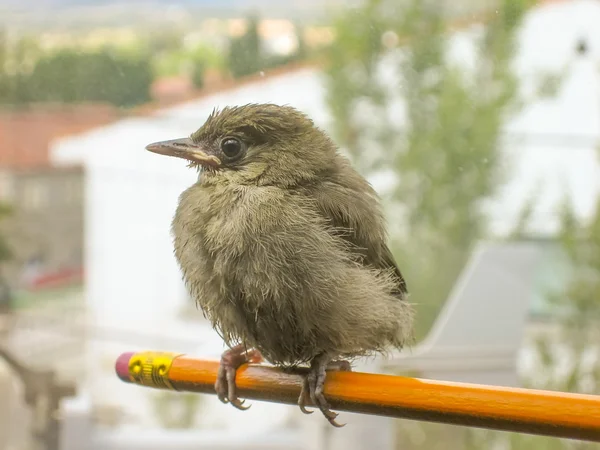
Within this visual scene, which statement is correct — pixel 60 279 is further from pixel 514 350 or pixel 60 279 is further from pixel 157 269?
pixel 514 350

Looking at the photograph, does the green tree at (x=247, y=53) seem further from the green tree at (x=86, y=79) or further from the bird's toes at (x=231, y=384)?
the bird's toes at (x=231, y=384)

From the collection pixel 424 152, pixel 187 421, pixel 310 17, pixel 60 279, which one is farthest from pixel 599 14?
pixel 60 279

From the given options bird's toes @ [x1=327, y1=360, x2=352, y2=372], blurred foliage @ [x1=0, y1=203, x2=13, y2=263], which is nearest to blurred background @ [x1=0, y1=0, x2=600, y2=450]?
blurred foliage @ [x1=0, y1=203, x2=13, y2=263]

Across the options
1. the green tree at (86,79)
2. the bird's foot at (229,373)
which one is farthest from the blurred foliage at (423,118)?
the bird's foot at (229,373)

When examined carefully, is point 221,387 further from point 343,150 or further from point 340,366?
point 343,150

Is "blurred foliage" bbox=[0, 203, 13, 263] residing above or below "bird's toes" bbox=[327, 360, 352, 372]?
above

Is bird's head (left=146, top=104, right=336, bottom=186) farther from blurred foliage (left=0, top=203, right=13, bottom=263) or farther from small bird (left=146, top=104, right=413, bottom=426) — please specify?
blurred foliage (left=0, top=203, right=13, bottom=263)

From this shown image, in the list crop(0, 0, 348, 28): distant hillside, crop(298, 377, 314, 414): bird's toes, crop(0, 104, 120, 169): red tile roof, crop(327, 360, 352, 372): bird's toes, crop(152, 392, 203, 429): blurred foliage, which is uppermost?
crop(0, 0, 348, 28): distant hillside

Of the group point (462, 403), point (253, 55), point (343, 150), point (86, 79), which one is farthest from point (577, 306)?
point (86, 79)

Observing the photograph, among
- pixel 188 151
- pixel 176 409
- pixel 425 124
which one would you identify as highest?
pixel 425 124
